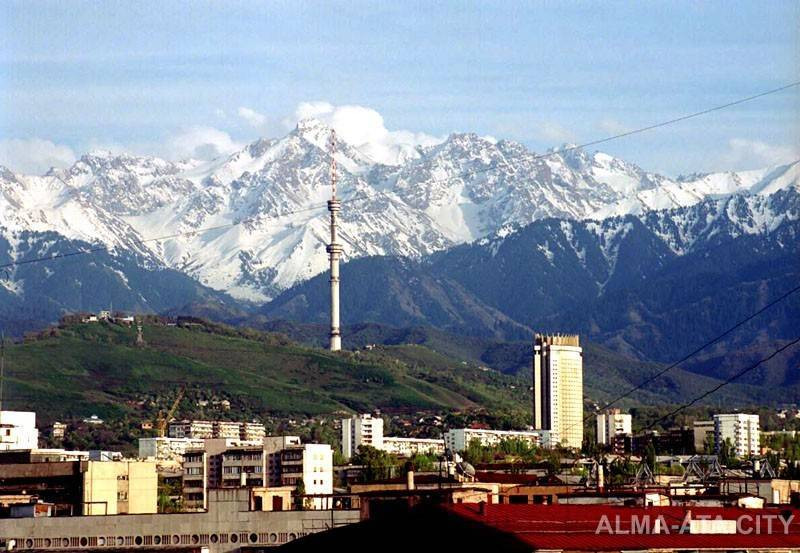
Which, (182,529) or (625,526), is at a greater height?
(182,529)

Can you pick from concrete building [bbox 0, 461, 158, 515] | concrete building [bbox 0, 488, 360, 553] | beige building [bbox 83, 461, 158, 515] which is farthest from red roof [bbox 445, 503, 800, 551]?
beige building [bbox 83, 461, 158, 515]

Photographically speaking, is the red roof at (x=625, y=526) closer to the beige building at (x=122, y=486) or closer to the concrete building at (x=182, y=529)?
the concrete building at (x=182, y=529)

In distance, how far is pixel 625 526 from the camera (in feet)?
230

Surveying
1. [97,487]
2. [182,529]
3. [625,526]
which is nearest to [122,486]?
[97,487]

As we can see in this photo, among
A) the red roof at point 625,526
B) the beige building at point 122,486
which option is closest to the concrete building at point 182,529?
the red roof at point 625,526

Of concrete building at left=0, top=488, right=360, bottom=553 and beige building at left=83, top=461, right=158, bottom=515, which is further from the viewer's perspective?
beige building at left=83, top=461, right=158, bottom=515

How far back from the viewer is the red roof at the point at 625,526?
6275cm

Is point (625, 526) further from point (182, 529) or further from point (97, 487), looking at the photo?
point (97, 487)

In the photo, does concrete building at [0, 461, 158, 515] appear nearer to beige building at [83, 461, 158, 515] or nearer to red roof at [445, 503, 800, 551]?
beige building at [83, 461, 158, 515]

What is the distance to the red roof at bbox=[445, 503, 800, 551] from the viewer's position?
6275 centimetres

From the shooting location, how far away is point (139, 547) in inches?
3974

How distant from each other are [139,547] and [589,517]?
31.8m

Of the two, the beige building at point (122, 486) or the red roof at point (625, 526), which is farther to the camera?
the beige building at point (122, 486)

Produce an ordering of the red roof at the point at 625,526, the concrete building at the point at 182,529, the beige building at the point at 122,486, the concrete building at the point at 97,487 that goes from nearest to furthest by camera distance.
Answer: the red roof at the point at 625,526
the concrete building at the point at 182,529
the concrete building at the point at 97,487
the beige building at the point at 122,486
